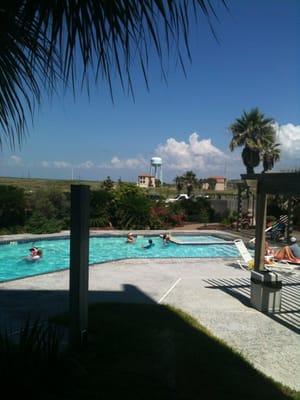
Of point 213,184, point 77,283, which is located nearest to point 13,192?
point 77,283

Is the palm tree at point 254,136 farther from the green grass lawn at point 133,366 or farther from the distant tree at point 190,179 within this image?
the green grass lawn at point 133,366

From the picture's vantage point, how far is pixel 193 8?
Answer: 1.67 m

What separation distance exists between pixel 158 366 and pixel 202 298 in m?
3.63

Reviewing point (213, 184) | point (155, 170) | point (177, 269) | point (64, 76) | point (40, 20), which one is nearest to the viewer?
point (40, 20)

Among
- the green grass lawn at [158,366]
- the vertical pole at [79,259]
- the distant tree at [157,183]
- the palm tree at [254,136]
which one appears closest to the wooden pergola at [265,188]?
the green grass lawn at [158,366]

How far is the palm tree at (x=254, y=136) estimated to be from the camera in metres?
30.8

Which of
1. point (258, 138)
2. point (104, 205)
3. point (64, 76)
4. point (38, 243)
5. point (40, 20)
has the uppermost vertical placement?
point (258, 138)

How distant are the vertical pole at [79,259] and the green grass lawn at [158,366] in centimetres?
24

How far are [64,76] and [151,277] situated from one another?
27.0 ft

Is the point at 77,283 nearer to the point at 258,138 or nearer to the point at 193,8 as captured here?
the point at 193,8

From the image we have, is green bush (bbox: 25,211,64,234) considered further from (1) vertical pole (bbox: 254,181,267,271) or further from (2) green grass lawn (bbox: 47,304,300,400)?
(2) green grass lawn (bbox: 47,304,300,400)

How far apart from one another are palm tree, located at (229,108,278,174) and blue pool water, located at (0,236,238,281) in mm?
13364

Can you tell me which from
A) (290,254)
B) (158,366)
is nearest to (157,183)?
(290,254)

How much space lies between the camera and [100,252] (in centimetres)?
1653
